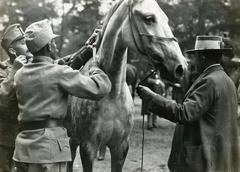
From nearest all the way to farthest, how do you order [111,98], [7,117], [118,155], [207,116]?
[207,116], [111,98], [118,155], [7,117]

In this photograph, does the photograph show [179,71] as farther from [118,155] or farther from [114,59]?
[118,155]

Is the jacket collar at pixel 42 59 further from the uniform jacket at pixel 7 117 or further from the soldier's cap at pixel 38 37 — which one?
the uniform jacket at pixel 7 117

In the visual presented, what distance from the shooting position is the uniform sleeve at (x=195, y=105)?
2.85m

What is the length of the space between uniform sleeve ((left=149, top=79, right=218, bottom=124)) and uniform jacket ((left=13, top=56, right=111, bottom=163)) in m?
0.70

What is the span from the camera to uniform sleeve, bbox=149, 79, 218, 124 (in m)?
2.85

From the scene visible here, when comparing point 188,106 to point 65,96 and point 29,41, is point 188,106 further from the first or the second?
point 29,41

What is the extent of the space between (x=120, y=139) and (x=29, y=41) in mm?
1437

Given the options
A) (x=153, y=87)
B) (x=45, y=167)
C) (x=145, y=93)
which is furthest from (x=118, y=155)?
(x=153, y=87)

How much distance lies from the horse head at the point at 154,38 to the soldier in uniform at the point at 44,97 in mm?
491

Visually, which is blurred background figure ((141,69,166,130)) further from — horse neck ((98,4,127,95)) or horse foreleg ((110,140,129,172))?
horse neck ((98,4,127,95))

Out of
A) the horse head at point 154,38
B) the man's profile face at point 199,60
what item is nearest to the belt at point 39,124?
the horse head at point 154,38

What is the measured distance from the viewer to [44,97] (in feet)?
8.66

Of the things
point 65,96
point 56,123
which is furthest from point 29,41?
point 56,123

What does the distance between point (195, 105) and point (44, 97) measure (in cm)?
136
